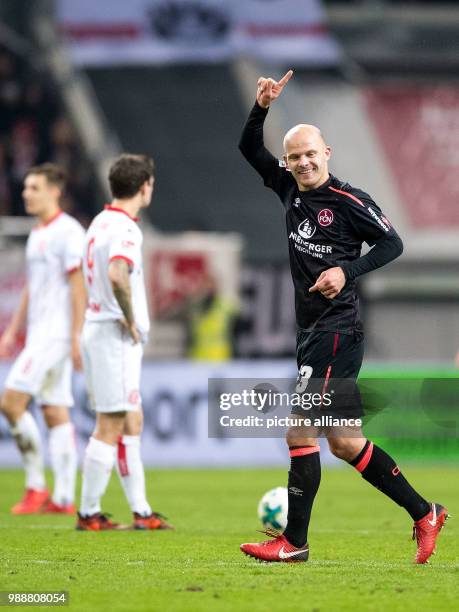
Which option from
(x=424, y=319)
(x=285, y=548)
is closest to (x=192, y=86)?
(x=424, y=319)

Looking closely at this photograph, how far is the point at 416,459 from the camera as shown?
50.8 feet

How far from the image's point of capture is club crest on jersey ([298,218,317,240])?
6.94 meters

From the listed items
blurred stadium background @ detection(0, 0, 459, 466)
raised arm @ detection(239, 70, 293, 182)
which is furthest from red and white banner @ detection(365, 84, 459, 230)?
raised arm @ detection(239, 70, 293, 182)

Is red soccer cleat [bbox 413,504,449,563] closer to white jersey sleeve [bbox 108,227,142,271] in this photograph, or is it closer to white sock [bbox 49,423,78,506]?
white jersey sleeve [bbox 108,227,142,271]

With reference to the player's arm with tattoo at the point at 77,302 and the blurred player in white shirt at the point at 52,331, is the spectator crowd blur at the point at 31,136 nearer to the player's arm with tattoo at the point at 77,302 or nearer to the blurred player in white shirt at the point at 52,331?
the blurred player in white shirt at the point at 52,331

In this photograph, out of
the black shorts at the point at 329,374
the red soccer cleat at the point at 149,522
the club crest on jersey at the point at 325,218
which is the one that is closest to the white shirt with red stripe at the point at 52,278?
the red soccer cleat at the point at 149,522

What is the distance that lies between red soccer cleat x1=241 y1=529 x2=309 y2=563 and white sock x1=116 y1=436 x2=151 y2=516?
6.38ft

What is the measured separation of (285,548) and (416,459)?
8.87 metres

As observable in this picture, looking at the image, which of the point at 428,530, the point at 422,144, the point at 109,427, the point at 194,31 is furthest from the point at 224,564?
the point at 422,144

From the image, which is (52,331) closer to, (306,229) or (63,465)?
(63,465)

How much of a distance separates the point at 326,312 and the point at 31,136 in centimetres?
1594

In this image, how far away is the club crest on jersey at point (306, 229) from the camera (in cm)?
694

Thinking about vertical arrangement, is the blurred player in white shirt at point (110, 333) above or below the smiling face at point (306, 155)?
below

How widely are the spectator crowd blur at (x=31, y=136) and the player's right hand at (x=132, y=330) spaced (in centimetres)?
1299
